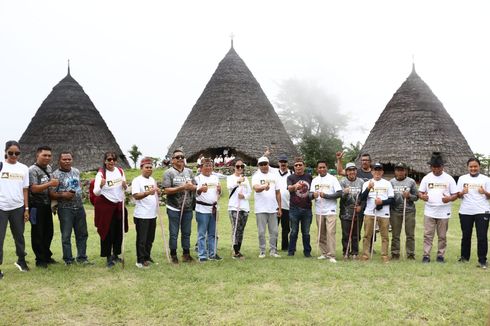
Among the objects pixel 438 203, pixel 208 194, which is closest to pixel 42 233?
pixel 208 194

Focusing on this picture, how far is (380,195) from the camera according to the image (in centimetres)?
744

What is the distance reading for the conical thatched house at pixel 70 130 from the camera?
24.7m

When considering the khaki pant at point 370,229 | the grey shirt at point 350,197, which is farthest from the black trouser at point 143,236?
the khaki pant at point 370,229

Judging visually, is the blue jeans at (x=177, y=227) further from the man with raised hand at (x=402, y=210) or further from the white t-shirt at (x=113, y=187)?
the man with raised hand at (x=402, y=210)

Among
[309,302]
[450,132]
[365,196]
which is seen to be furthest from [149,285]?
[450,132]

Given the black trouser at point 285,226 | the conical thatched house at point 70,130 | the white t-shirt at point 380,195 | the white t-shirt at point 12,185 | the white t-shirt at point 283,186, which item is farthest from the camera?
the conical thatched house at point 70,130

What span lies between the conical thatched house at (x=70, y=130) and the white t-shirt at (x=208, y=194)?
1845cm

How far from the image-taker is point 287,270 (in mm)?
6395

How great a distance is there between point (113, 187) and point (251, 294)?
265cm

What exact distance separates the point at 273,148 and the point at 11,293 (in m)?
20.7

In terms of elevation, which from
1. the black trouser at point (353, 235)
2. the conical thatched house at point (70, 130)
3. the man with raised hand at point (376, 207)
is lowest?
the black trouser at point (353, 235)

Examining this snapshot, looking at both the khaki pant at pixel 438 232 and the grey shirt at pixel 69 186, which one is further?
the khaki pant at pixel 438 232

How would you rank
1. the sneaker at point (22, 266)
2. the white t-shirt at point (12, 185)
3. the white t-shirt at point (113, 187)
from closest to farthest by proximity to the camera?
the white t-shirt at point (12, 185)
the sneaker at point (22, 266)
the white t-shirt at point (113, 187)

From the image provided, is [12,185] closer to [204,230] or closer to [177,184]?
[177,184]
